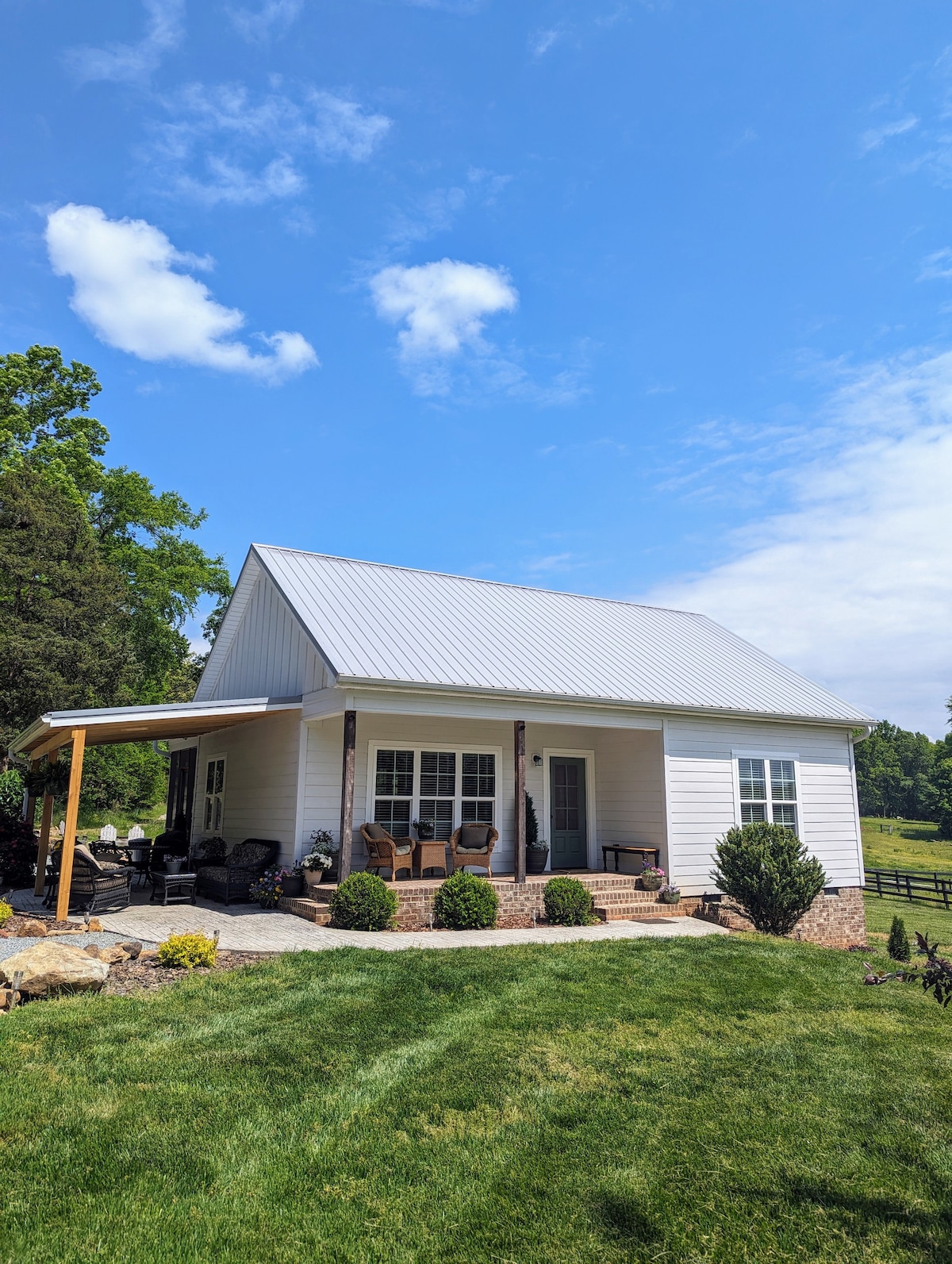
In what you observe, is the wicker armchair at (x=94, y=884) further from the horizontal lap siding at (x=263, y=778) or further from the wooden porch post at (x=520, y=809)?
the wooden porch post at (x=520, y=809)

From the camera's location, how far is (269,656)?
1495 centimetres

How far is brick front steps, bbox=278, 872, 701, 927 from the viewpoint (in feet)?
35.3

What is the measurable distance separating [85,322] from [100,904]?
47.0ft

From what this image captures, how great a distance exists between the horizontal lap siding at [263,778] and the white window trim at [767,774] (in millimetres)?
8048

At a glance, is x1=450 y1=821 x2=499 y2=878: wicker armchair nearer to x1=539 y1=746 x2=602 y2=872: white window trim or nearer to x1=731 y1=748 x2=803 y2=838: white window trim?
x1=539 y1=746 x2=602 y2=872: white window trim

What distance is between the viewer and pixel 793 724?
15969 millimetres

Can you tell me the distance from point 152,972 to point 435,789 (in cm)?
650

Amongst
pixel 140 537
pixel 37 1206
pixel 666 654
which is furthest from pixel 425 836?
pixel 140 537

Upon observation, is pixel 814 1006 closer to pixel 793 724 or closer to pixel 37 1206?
pixel 37 1206

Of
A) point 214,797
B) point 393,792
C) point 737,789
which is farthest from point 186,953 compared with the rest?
point 737,789

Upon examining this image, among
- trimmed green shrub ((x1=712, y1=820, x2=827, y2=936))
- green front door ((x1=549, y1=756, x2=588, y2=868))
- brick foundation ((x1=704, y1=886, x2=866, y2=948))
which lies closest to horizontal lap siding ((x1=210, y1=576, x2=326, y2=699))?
green front door ((x1=549, y1=756, x2=588, y2=868))

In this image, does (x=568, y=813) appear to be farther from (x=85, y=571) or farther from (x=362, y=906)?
(x=85, y=571)

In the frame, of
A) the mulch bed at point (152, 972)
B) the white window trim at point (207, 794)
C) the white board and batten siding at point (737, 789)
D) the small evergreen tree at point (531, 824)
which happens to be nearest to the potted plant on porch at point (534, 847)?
the small evergreen tree at point (531, 824)

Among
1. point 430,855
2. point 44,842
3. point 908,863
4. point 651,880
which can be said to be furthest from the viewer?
point 908,863
